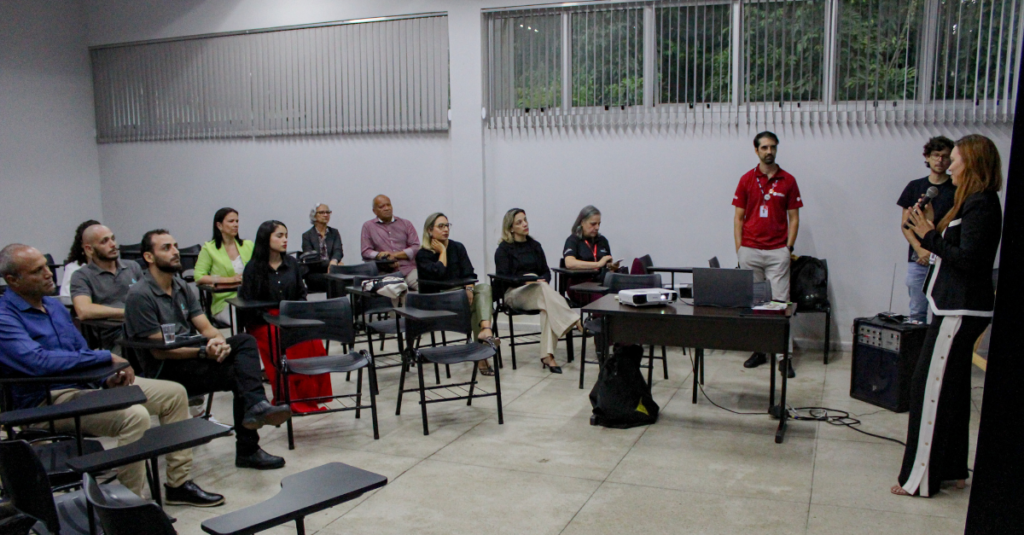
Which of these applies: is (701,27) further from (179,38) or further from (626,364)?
(179,38)

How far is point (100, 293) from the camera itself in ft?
14.9

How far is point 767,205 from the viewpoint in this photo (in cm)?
576

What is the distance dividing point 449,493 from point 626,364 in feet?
4.56

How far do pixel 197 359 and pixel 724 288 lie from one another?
9.13 ft

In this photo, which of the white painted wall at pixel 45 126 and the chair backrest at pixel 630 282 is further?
the white painted wall at pixel 45 126

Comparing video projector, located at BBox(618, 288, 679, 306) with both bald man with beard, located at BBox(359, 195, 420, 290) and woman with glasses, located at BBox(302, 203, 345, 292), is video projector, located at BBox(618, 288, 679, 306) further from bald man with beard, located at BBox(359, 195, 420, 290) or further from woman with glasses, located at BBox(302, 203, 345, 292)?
woman with glasses, located at BBox(302, 203, 345, 292)

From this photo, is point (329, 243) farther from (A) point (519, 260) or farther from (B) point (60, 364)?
(B) point (60, 364)

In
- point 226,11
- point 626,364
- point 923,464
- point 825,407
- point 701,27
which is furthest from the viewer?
point 226,11

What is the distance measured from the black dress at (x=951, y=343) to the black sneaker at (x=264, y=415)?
2.81 meters

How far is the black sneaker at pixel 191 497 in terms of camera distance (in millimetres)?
3285

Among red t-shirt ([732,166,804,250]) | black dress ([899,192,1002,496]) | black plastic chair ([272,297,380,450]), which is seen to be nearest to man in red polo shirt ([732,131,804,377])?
red t-shirt ([732,166,804,250])

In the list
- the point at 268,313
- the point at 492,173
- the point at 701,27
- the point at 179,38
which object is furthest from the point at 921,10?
the point at 179,38

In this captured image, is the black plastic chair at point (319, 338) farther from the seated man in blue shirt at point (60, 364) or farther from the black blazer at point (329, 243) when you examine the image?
the black blazer at point (329, 243)

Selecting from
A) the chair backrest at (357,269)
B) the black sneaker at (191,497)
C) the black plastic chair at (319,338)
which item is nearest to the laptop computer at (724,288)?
the black plastic chair at (319,338)
